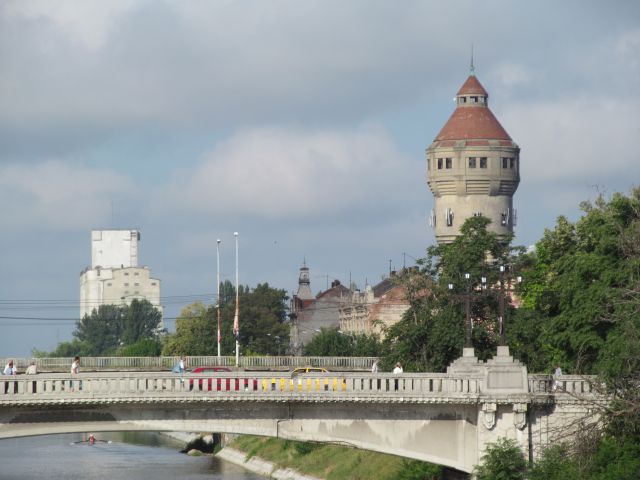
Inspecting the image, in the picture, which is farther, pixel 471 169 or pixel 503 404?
pixel 471 169

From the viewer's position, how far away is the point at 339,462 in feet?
286

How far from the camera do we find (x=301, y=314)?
609ft

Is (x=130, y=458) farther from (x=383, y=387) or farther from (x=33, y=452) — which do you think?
(x=383, y=387)

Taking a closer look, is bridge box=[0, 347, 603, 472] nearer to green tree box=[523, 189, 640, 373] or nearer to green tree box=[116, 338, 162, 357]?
green tree box=[523, 189, 640, 373]

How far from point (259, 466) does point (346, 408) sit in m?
45.9

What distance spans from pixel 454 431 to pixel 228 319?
3575 inches

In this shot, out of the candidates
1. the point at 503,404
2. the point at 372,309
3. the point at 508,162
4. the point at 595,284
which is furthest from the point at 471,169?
the point at 503,404

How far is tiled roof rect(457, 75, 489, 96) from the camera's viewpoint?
498ft

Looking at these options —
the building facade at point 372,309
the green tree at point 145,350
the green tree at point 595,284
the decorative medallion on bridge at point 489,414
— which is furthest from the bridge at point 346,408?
the green tree at point 145,350

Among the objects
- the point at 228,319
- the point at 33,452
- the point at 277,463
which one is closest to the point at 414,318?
the point at 277,463

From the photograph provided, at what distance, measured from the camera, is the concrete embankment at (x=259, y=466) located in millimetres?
93625

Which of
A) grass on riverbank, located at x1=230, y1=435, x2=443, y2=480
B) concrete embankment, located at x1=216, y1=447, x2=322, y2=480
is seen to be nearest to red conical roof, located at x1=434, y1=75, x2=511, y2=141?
concrete embankment, located at x1=216, y1=447, x2=322, y2=480

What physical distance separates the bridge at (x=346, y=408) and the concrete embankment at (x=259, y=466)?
93.9 feet

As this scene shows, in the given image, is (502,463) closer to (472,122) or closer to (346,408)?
(346,408)
